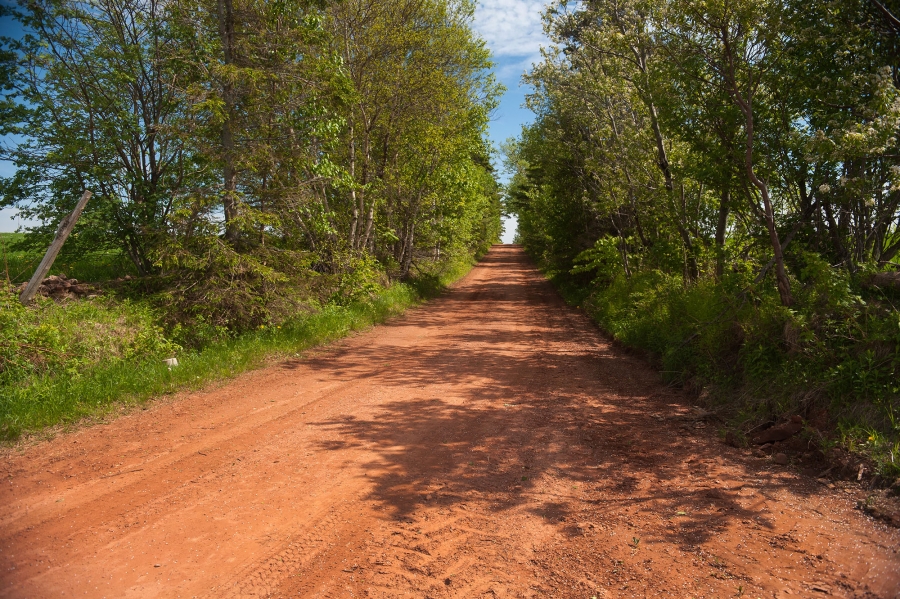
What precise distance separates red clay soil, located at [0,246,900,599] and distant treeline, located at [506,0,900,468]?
1149 millimetres

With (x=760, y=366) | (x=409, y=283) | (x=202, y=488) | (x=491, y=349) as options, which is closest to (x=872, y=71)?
(x=760, y=366)

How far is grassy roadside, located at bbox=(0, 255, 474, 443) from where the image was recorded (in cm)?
612

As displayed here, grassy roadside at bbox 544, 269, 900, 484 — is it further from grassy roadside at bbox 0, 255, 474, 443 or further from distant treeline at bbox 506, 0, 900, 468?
grassy roadside at bbox 0, 255, 474, 443

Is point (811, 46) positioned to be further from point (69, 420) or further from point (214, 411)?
point (69, 420)

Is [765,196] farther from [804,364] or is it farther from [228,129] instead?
[228,129]

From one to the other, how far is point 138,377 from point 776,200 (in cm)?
979

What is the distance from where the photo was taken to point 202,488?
15.6 feet

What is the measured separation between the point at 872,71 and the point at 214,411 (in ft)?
30.3

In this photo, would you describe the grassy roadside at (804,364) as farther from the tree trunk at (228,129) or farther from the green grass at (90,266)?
the green grass at (90,266)

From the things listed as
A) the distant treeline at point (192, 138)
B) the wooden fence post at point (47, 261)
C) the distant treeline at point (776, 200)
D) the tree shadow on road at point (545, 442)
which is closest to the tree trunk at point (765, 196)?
the distant treeline at point (776, 200)

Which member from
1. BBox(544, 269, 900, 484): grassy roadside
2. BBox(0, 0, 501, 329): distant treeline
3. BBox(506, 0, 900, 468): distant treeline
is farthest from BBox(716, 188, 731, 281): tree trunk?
BBox(0, 0, 501, 329): distant treeline

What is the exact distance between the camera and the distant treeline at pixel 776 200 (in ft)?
19.2

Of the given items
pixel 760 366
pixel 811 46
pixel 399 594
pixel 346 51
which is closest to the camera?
pixel 399 594

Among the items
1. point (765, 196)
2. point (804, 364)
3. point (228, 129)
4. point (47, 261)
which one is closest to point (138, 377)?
point (47, 261)
